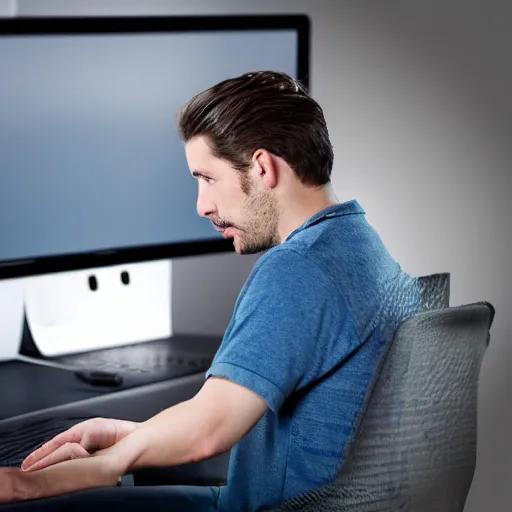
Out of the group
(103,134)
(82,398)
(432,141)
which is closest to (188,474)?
(82,398)

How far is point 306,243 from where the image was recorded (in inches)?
50.3

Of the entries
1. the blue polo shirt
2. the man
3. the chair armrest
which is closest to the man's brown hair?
the man

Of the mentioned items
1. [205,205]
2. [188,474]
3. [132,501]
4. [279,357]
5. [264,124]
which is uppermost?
[264,124]

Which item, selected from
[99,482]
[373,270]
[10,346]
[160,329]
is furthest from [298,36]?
[99,482]

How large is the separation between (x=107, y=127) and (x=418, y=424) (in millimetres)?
1096

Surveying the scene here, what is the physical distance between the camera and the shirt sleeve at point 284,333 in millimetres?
1220

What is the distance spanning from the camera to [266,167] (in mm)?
1410

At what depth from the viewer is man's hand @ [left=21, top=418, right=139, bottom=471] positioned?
1460 mm

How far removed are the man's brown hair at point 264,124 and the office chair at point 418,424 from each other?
35 cm

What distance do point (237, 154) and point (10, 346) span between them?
2.91 ft

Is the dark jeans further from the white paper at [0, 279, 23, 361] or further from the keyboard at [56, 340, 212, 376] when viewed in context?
Answer: the white paper at [0, 279, 23, 361]

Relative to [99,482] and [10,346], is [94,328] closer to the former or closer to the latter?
[10,346]

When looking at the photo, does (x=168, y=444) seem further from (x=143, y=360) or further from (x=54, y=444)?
(x=143, y=360)

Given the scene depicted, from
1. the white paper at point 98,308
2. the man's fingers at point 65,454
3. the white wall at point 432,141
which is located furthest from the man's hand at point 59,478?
the white wall at point 432,141
